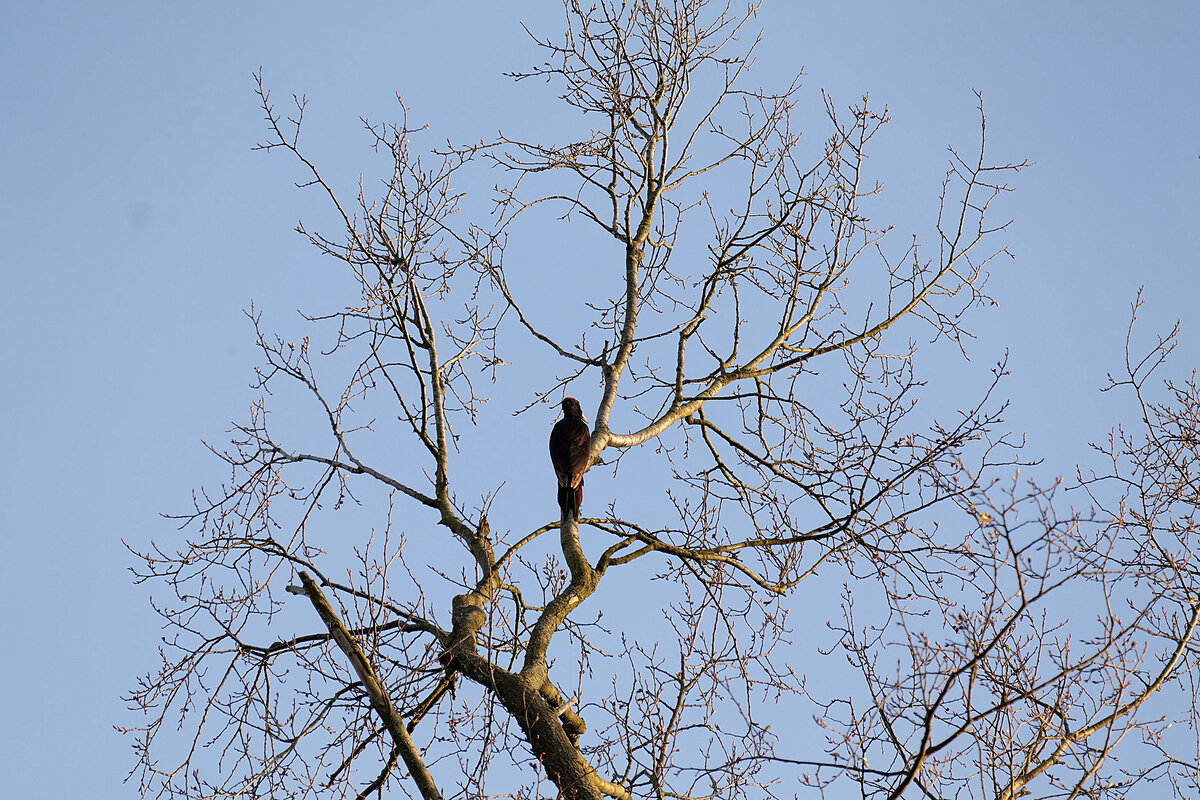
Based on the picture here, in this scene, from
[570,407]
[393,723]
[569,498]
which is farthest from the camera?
[570,407]

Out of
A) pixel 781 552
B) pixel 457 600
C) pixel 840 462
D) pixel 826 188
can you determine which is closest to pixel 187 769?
pixel 457 600

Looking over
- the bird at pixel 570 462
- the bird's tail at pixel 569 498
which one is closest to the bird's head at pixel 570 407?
the bird at pixel 570 462

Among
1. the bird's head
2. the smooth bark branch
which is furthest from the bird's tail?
the smooth bark branch

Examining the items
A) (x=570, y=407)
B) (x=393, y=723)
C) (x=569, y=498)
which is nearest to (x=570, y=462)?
(x=569, y=498)

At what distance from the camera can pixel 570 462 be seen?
5395mm

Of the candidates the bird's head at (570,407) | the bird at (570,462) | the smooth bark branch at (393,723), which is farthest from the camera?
the bird's head at (570,407)

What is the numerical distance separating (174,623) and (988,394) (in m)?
3.56

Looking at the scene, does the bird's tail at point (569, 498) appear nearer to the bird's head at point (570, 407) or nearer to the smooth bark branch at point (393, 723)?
the bird's head at point (570, 407)

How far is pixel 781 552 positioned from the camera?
5.33m

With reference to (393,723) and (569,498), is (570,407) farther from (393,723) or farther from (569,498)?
(393,723)

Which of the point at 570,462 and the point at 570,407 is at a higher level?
the point at 570,407

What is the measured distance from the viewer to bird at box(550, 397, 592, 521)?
17.4ft

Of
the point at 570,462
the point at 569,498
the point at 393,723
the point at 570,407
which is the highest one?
the point at 570,407

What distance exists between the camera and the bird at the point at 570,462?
5312mm
